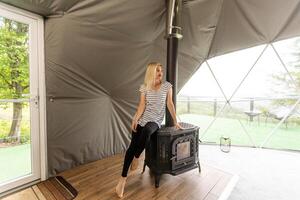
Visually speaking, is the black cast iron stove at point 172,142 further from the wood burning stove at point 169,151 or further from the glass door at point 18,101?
the glass door at point 18,101

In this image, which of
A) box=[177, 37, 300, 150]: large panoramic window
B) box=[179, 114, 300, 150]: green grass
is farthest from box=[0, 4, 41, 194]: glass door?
box=[179, 114, 300, 150]: green grass

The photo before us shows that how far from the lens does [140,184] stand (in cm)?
224

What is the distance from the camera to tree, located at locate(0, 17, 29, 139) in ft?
6.53

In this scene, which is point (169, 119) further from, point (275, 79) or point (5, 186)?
point (275, 79)

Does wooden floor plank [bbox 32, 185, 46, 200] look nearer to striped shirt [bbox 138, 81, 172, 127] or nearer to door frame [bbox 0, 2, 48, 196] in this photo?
door frame [bbox 0, 2, 48, 196]

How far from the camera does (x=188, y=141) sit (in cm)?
242

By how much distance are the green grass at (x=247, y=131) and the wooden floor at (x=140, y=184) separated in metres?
1.98

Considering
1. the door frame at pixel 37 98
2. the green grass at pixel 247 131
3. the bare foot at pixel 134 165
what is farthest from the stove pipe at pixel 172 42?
the green grass at pixel 247 131

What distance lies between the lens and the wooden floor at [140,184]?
2012mm

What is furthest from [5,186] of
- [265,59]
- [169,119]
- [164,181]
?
[265,59]

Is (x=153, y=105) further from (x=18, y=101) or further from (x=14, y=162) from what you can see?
(x=14, y=162)

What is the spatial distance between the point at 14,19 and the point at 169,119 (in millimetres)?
2019

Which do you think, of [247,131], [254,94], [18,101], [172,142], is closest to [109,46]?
[18,101]

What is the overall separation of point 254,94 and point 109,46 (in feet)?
10.7
